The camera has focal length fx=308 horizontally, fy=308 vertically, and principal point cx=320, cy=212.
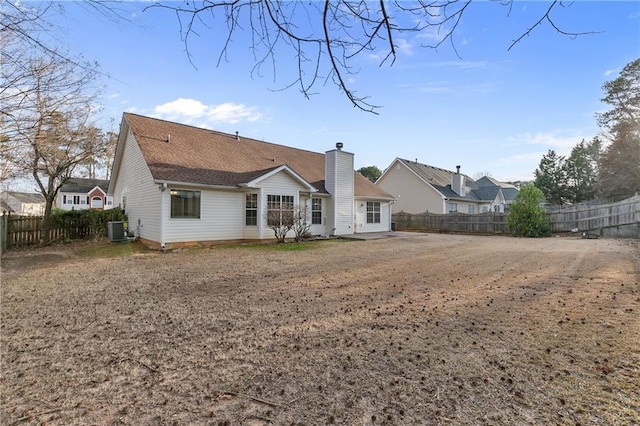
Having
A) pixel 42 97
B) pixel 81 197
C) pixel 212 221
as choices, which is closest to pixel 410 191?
pixel 212 221

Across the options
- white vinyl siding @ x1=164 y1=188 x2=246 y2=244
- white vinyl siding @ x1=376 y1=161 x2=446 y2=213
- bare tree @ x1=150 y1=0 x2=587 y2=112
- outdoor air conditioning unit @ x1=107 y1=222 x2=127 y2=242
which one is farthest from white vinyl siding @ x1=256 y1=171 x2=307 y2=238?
white vinyl siding @ x1=376 y1=161 x2=446 y2=213

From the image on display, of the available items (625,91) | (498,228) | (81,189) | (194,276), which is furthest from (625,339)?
(81,189)

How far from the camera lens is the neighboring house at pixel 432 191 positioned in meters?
27.0

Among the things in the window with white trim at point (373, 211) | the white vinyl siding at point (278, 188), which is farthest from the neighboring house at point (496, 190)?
the white vinyl siding at point (278, 188)

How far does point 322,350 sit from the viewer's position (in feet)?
10.9

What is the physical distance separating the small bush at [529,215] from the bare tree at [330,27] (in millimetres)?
20226

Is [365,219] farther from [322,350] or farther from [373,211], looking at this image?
[322,350]

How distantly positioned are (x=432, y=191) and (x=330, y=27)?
26.2 metres

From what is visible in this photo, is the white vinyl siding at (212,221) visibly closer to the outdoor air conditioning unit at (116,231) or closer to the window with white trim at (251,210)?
the window with white trim at (251,210)

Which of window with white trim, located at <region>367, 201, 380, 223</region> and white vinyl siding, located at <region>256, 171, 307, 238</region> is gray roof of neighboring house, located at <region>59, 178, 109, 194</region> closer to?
white vinyl siding, located at <region>256, 171, 307, 238</region>

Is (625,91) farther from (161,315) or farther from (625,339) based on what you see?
(161,315)

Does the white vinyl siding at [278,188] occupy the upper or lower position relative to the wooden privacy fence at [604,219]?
upper

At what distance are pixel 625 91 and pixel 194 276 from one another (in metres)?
38.2

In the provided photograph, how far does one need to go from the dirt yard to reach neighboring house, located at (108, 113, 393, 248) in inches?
225
